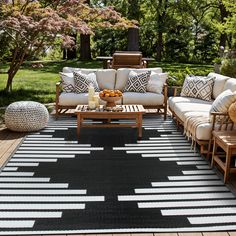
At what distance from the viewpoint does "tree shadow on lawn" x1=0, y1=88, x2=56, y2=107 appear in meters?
7.49

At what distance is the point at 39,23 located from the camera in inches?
272

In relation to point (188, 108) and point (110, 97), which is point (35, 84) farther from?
point (188, 108)

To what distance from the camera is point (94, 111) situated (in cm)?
516

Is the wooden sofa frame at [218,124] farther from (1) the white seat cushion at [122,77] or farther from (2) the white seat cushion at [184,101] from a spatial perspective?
(1) the white seat cushion at [122,77]

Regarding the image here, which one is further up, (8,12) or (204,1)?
(204,1)

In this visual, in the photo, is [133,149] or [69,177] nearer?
[69,177]

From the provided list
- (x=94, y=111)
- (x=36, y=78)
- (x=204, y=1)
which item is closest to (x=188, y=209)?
(x=94, y=111)

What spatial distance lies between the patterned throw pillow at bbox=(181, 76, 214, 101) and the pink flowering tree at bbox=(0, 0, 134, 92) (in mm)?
2700

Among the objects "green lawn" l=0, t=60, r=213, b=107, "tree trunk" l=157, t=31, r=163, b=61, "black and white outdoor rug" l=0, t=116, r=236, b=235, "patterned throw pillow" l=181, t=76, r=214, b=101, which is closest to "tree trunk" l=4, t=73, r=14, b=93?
"green lawn" l=0, t=60, r=213, b=107

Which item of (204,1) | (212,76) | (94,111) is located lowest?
(94,111)

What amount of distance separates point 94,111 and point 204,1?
47.4 feet

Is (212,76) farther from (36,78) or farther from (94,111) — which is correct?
(36,78)

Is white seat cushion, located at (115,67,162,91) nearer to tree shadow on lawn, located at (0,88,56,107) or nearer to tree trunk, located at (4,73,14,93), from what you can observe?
tree shadow on lawn, located at (0,88,56,107)

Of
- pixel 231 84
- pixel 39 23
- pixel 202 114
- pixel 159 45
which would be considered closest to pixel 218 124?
pixel 202 114
